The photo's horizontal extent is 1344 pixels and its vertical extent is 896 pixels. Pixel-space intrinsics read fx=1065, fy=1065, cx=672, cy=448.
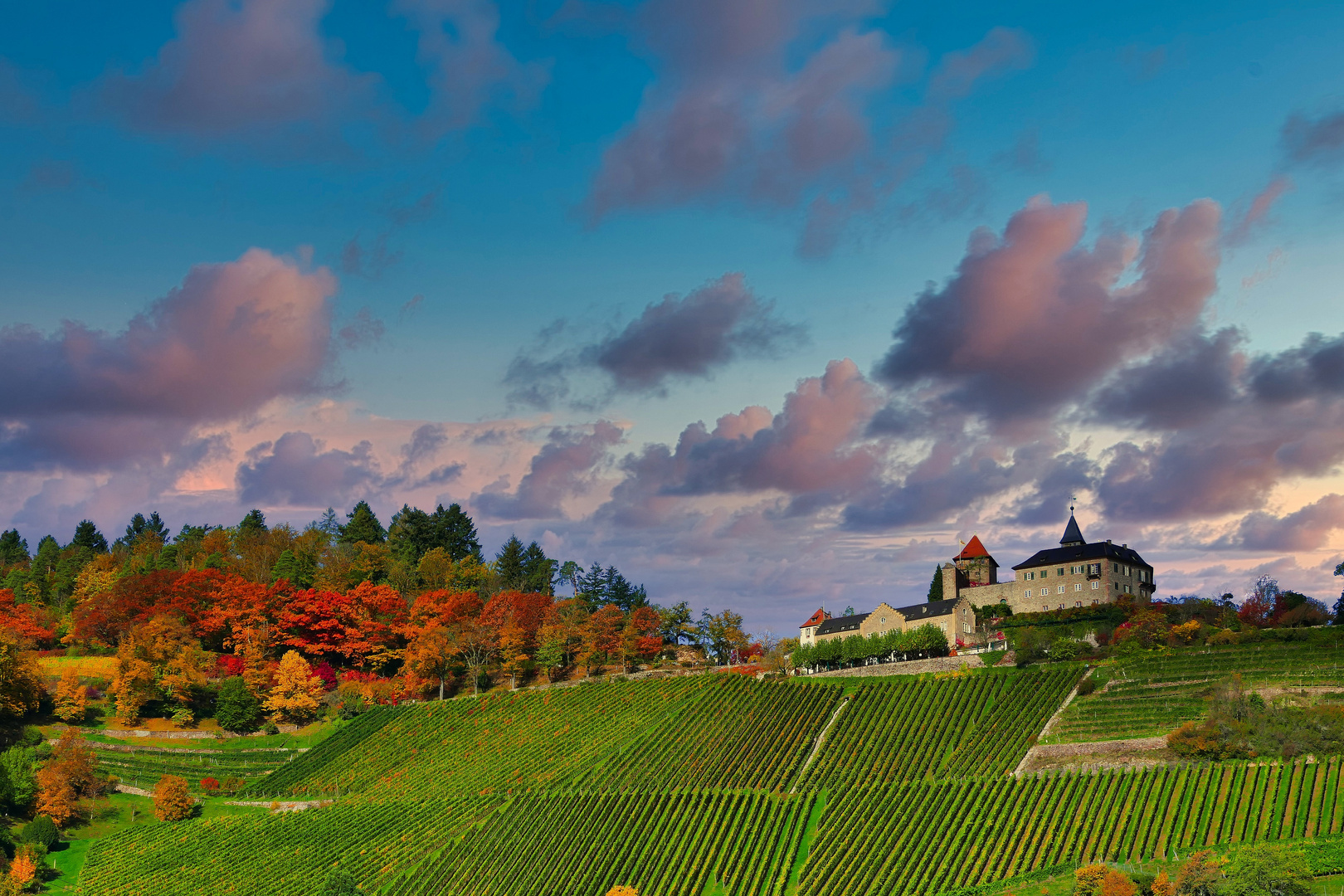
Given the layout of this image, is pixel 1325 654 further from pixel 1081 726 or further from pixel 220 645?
pixel 220 645

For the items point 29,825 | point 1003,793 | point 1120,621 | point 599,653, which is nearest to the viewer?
point 1003,793

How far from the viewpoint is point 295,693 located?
8800 cm

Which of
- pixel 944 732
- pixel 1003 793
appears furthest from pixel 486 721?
pixel 1003 793

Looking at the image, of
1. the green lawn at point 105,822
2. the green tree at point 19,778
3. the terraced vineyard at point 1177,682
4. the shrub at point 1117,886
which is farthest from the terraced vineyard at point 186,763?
the shrub at point 1117,886

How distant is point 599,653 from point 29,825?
4510 cm

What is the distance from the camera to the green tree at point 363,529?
135 metres

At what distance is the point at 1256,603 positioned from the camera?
272 ft

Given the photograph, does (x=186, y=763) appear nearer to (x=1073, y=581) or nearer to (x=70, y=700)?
(x=70, y=700)

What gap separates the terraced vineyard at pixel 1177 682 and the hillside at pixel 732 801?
394 mm

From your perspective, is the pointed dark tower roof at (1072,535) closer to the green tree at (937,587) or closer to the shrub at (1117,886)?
the green tree at (937,587)

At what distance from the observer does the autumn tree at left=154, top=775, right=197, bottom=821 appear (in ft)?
234

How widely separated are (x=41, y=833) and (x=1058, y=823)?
59477 millimetres

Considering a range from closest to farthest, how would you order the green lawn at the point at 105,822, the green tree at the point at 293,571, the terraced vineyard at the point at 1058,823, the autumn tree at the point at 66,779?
the terraced vineyard at the point at 1058,823
the green lawn at the point at 105,822
the autumn tree at the point at 66,779
the green tree at the point at 293,571

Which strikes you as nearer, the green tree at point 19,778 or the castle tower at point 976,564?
the green tree at point 19,778
